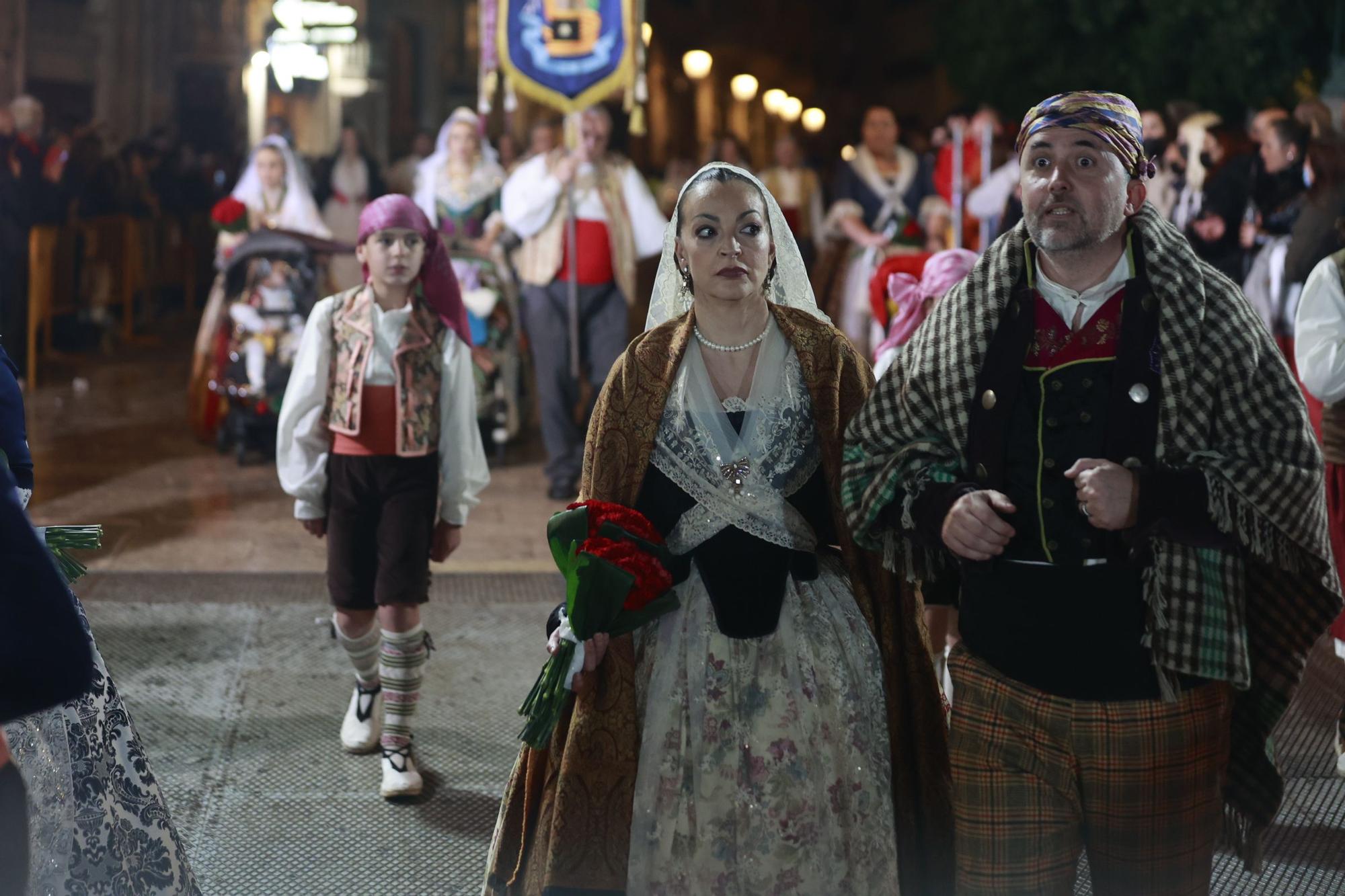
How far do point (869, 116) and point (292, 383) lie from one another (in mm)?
6810

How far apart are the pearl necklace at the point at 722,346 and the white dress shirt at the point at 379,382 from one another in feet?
5.01

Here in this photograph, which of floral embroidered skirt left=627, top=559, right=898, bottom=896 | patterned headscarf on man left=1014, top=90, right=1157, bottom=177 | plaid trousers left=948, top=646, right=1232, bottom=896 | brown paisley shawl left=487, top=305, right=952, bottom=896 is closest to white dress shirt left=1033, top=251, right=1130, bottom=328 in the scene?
patterned headscarf on man left=1014, top=90, right=1157, bottom=177

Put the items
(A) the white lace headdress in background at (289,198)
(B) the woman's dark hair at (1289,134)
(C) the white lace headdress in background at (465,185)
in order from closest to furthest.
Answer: (B) the woman's dark hair at (1289,134) → (C) the white lace headdress in background at (465,185) → (A) the white lace headdress in background at (289,198)

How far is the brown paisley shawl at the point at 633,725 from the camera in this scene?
3336 millimetres

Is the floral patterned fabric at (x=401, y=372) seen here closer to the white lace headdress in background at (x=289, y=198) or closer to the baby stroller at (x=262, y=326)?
the baby stroller at (x=262, y=326)

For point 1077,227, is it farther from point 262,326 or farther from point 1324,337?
point 262,326

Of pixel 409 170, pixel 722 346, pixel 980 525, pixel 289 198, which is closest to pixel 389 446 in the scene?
pixel 722 346

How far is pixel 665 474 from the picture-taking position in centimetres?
343

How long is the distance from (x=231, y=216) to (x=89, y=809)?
7.92 m

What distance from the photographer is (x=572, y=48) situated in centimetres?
966

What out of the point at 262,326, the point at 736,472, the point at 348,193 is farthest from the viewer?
the point at 348,193

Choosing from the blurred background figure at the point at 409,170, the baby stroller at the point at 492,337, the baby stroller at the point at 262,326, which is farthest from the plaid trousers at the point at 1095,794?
the blurred background figure at the point at 409,170

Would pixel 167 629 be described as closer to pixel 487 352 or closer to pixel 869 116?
pixel 487 352

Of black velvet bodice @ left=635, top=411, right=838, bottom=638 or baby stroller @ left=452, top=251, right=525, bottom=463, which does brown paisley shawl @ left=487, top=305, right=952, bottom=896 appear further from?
baby stroller @ left=452, top=251, right=525, bottom=463
